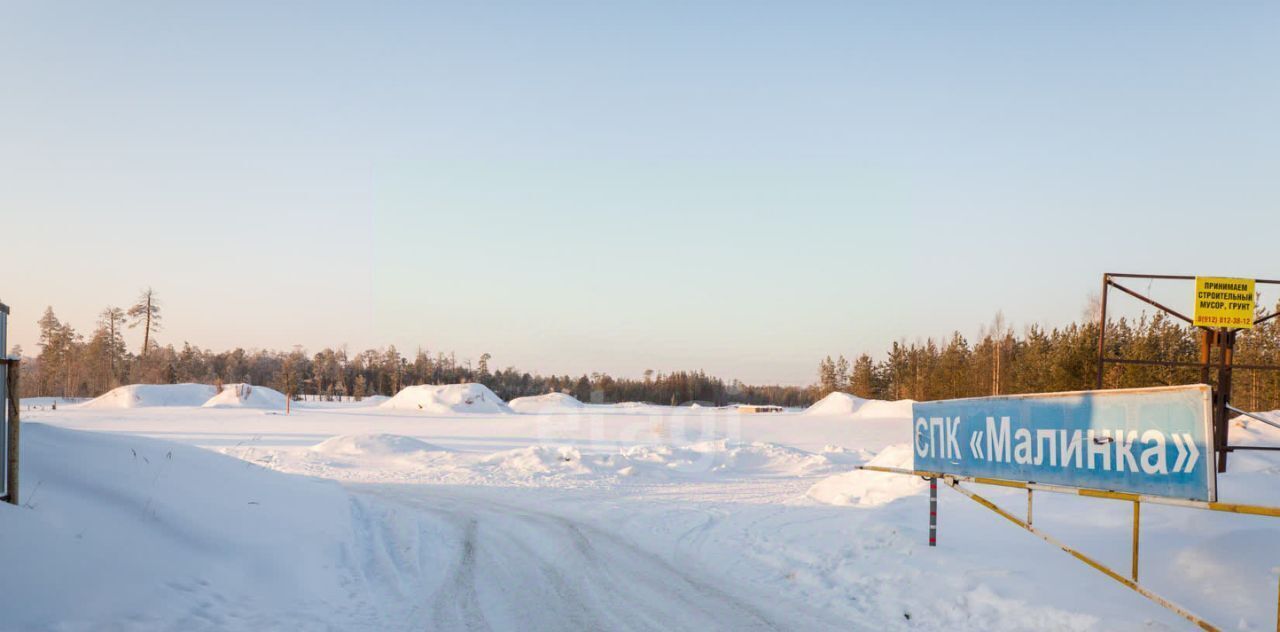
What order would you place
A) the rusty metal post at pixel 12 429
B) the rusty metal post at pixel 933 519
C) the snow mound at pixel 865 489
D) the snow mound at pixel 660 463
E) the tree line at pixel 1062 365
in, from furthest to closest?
the tree line at pixel 1062 365 → the snow mound at pixel 660 463 → the snow mound at pixel 865 489 → the rusty metal post at pixel 933 519 → the rusty metal post at pixel 12 429

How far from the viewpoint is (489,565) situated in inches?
393

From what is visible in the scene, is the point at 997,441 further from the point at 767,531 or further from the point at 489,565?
the point at 489,565

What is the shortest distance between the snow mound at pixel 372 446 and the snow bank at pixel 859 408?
3442cm

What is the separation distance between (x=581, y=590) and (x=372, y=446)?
66.6 feet

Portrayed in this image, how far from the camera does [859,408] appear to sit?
59000 mm

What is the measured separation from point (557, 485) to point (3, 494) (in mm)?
13593

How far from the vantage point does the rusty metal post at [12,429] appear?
693 cm

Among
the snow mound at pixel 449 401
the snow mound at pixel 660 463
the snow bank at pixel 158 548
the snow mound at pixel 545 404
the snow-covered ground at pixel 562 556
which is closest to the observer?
the snow bank at pixel 158 548

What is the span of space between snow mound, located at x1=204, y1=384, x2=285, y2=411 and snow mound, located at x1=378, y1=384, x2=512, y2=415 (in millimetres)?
9631

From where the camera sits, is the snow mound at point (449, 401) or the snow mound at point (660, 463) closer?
the snow mound at point (660, 463)

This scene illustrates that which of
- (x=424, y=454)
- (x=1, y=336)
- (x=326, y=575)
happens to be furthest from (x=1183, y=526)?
(x=424, y=454)

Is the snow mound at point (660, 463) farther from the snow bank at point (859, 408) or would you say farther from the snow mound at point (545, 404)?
the snow mound at point (545, 404)

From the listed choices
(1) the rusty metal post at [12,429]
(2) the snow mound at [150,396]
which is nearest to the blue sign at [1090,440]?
(1) the rusty metal post at [12,429]

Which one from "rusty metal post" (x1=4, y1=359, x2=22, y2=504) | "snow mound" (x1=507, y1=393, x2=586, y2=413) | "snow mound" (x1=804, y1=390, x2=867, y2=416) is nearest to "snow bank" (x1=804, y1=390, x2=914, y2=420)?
"snow mound" (x1=804, y1=390, x2=867, y2=416)
